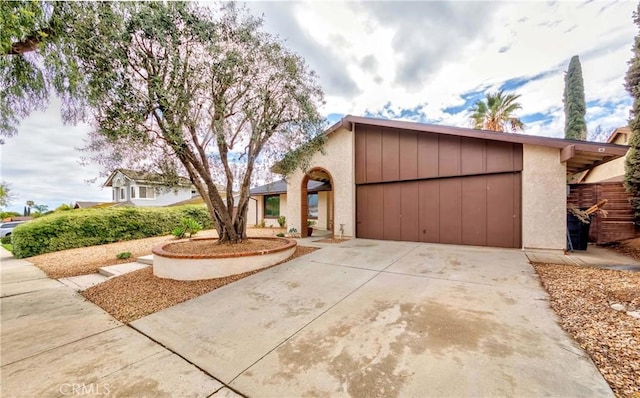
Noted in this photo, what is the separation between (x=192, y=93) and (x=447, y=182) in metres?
7.80

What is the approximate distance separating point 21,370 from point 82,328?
99cm

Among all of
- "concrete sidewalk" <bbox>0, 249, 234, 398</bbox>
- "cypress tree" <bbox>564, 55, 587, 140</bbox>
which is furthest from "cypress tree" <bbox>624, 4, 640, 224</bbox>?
"concrete sidewalk" <bbox>0, 249, 234, 398</bbox>

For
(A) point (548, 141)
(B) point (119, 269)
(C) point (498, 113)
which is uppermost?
(C) point (498, 113)

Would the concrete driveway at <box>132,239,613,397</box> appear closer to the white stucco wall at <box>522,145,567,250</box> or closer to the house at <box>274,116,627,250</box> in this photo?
the white stucco wall at <box>522,145,567,250</box>

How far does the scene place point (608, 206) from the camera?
7.93 meters

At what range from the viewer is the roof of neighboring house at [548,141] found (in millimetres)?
5531

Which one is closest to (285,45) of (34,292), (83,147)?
(83,147)

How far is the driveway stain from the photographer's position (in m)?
2.13

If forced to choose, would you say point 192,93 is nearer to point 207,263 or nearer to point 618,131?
point 207,263

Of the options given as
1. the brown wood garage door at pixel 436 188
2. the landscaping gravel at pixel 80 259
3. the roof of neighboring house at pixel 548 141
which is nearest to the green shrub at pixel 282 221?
the brown wood garage door at pixel 436 188

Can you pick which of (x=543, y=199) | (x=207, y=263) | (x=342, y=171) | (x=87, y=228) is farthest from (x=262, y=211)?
(x=543, y=199)

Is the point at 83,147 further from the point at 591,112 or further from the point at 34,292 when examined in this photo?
the point at 591,112

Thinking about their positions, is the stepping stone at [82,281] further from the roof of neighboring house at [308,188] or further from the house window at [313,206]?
the house window at [313,206]

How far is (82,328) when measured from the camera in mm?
3467
